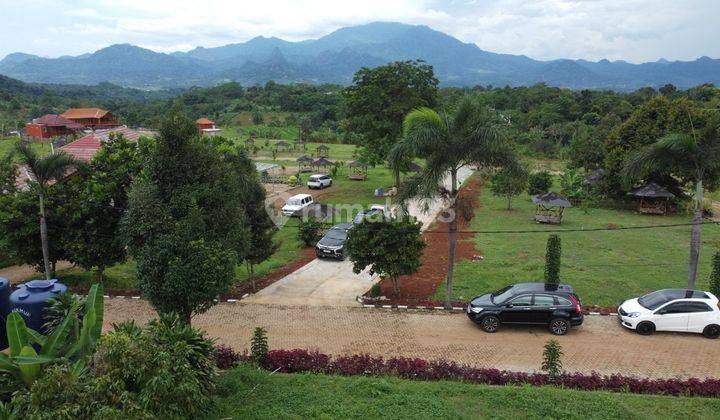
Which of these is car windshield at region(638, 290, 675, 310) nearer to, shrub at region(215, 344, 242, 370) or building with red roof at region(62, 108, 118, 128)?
shrub at region(215, 344, 242, 370)

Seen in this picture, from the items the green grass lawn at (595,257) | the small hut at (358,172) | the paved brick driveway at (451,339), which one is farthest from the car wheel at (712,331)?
the small hut at (358,172)

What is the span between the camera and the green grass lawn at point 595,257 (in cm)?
1697

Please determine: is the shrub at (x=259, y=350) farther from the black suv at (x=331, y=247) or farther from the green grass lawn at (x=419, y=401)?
the black suv at (x=331, y=247)

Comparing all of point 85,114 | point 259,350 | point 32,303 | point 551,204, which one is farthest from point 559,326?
point 85,114

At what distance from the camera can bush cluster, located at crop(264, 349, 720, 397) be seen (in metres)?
9.94

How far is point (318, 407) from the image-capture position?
357 inches

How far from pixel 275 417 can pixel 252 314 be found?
20.5 ft

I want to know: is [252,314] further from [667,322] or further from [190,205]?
[667,322]

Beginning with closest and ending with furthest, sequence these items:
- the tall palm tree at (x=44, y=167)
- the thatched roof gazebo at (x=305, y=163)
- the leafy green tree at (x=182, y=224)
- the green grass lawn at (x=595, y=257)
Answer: the leafy green tree at (x=182, y=224) < the tall palm tree at (x=44, y=167) < the green grass lawn at (x=595, y=257) < the thatched roof gazebo at (x=305, y=163)

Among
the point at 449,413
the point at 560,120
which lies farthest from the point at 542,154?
the point at 449,413

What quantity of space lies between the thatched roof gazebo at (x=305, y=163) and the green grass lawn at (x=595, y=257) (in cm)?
1957

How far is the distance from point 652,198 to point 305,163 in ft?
91.0

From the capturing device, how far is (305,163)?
149 feet

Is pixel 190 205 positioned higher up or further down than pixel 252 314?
higher up
